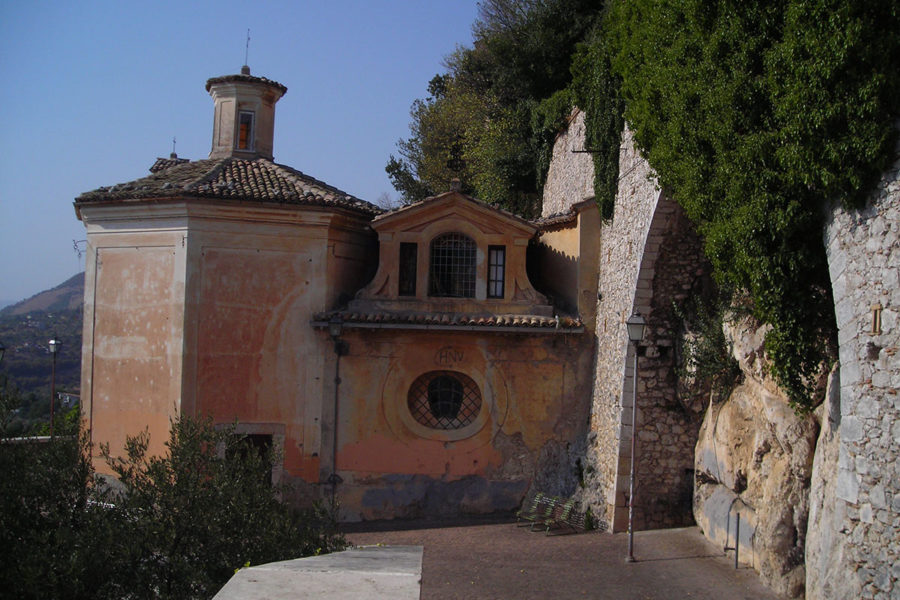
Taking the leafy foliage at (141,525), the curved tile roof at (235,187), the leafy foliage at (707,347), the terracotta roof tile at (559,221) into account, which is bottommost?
the leafy foliage at (141,525)

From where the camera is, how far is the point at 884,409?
780 cm

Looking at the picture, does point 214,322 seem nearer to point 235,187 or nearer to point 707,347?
point 235,187

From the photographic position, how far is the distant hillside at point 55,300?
110750 millimetres

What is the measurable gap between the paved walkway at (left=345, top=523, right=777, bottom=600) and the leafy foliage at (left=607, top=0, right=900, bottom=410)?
3.51m

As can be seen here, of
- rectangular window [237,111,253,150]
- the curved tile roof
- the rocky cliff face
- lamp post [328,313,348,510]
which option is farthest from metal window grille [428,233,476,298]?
rectangular window [237,111,253,150]

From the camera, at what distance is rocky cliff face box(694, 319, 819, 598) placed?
10.6 meters

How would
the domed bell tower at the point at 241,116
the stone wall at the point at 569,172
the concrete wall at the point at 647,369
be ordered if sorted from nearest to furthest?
the concrete wall at the point at 647,369 < the stone wall at the point at 569,172 < the domed bell tower at the point at 241,116

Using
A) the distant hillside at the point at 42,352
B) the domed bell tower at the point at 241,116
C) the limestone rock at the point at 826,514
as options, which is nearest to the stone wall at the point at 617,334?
the limestone rock at the point at 826,514

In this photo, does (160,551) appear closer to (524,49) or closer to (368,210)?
(368,210)

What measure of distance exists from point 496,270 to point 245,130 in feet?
23.9

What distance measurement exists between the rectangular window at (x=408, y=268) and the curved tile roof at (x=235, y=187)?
1258 mm

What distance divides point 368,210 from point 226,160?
12.2ft

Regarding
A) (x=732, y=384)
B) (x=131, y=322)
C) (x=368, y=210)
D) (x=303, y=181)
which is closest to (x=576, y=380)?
(x=732, y=384)

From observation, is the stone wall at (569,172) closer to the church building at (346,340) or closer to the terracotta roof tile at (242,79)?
the church building at (346,340)
